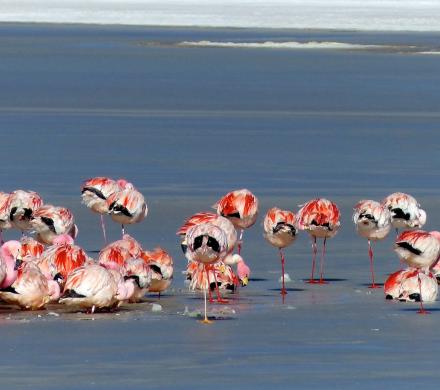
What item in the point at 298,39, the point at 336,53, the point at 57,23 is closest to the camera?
the point at 336,53

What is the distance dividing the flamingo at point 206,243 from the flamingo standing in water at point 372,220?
1664mm

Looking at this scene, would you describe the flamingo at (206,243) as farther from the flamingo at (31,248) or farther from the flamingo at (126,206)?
the flamingo at (126,206)

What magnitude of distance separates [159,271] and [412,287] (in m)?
1.64

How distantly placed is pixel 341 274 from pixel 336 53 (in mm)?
38951

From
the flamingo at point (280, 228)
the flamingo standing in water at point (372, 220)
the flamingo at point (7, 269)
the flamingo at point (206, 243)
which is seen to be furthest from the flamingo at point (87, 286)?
the flamingo standing in water at point (372, 220)

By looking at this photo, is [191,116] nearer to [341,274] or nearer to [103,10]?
[341,274]

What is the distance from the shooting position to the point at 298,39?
61375 millimetres

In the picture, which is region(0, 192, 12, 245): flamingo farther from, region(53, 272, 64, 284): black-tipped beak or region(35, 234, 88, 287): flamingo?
region(53, 272, 64, 284): black-tipped beak

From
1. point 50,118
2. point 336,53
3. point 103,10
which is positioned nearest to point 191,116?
point 50,118

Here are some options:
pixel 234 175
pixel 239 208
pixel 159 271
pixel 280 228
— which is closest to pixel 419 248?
pixel 280 228

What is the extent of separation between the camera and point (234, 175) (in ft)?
61.6

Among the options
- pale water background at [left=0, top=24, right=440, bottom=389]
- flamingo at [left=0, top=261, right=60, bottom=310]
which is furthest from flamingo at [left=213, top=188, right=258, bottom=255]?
flamingo at [left=0, top=261, right=60, bottom=310]

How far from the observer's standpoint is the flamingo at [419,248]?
34.0 ft

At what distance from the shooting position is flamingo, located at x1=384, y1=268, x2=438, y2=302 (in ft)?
34.2
